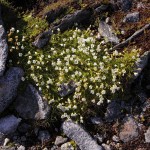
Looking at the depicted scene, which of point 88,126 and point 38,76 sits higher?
point 38,76

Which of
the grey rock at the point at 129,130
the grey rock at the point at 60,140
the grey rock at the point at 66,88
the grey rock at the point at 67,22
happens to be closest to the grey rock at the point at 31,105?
the grey rock at the point at 66,88

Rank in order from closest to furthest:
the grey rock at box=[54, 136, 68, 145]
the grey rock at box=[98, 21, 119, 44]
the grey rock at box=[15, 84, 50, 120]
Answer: the grey rock at box=[54, 136, 68, 145] < the grey rock at box=[15, 84, 50, 120] < the grey rock at box=[98, 21, 119, 44]

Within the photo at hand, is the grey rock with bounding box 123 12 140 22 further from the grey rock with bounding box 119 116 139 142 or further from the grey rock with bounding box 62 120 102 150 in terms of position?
the grey rock with bounding box 62 120 102 150

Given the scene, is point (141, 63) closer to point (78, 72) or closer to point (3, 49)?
point (78, 72)

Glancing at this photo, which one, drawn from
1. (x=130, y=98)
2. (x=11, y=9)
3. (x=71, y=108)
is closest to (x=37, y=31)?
(x=11, y=9)

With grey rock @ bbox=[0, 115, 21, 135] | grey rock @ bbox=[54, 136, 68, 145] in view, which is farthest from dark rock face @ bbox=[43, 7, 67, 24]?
grey rock @ bbox=[54, 136, 68, 145]

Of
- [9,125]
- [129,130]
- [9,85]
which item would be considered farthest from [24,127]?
[129,130]

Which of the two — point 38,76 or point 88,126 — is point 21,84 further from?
point 88,126
